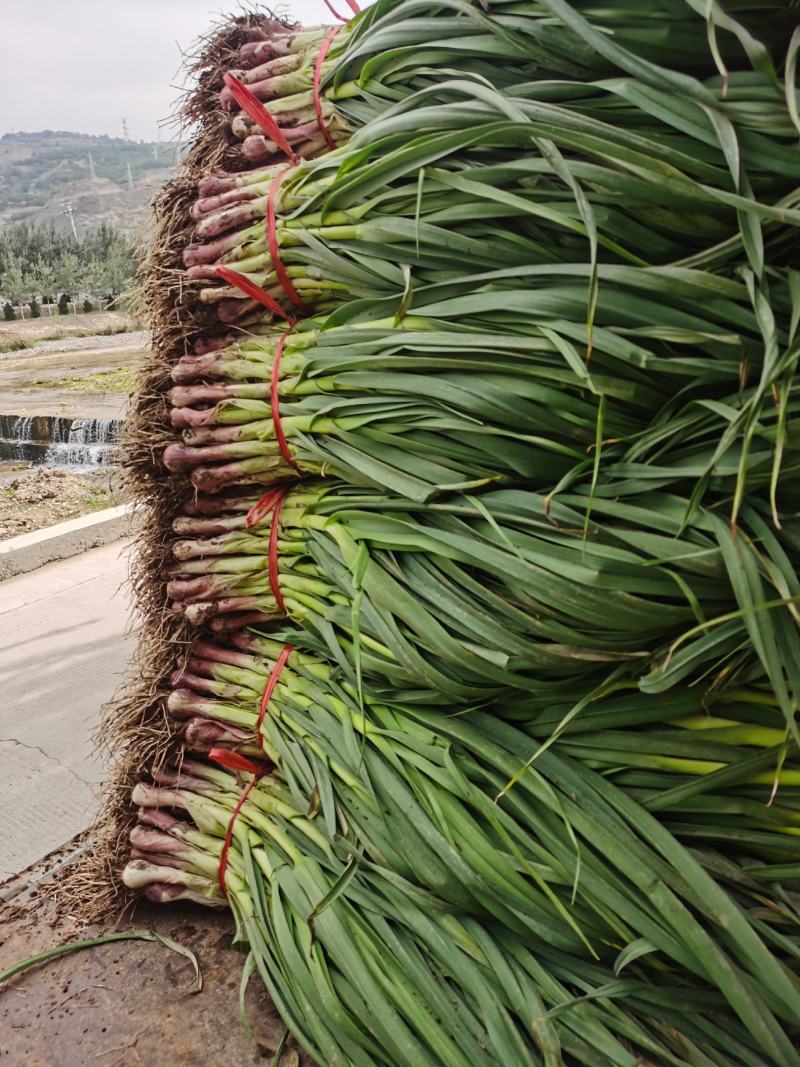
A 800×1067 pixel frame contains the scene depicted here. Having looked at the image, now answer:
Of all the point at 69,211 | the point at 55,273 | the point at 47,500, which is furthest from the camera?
the point at 69,211

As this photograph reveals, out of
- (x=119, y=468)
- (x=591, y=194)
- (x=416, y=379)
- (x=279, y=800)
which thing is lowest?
(x=279, y=800)

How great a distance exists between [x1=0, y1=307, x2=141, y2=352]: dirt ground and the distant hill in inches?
1947

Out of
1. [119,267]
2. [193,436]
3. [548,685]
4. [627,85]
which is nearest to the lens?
[627,85]

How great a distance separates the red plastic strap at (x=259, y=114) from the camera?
3.31 ft

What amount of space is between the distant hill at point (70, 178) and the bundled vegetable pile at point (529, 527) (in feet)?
235

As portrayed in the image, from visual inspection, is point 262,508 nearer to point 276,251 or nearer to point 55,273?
point 276,251

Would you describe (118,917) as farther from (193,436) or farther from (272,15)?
(272,15)

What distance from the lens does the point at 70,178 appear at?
102m

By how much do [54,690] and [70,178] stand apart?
117 metres

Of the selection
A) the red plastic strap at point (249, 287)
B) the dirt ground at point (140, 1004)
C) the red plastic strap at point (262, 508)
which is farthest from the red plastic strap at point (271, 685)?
the red plastic strap at point (249, 287)

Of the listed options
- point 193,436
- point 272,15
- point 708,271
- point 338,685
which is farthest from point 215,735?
point 272,15

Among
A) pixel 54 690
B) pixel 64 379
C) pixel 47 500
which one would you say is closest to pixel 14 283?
pixel 64 379

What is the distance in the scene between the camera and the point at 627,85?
0.67 m

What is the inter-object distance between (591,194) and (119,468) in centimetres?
80
